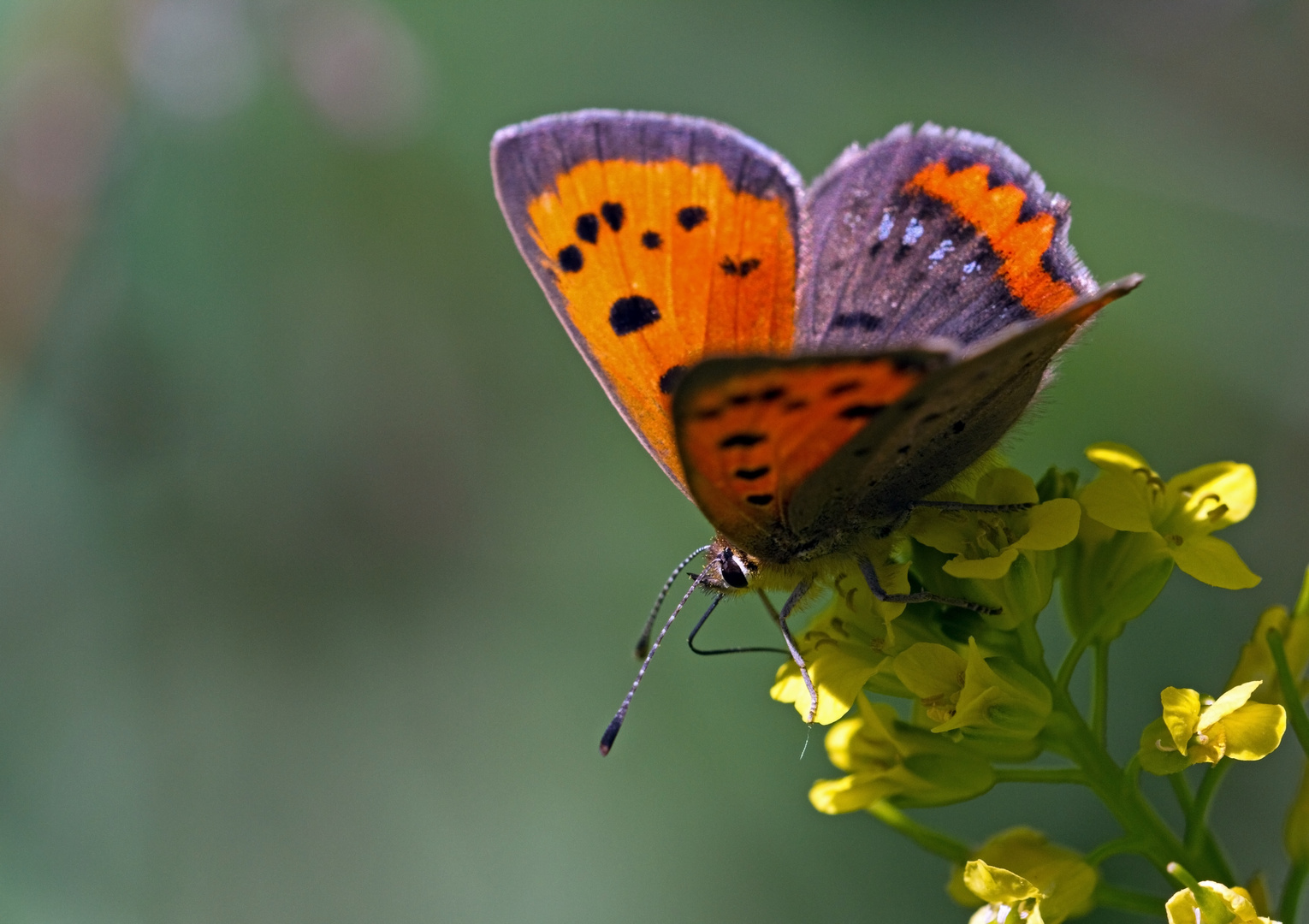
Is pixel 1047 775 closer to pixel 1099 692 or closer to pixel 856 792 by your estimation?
pixel 1099 692

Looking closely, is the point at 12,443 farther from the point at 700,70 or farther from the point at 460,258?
the point at 700,70

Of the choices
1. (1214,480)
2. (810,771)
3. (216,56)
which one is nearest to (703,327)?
(1214,480)

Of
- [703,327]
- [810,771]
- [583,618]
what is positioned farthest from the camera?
[583,618]

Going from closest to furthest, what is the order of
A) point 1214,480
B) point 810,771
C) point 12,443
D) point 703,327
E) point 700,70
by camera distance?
point 1214,480 → point 703,327 → point 810,771 → point 12,443 → point 700,70

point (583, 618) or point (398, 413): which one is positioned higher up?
point (398, 413)

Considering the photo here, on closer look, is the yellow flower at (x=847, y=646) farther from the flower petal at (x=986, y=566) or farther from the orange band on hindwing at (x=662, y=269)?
the orange band on hindwing at (x=662, y=269)

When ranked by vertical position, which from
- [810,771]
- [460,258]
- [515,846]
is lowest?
[515,846]

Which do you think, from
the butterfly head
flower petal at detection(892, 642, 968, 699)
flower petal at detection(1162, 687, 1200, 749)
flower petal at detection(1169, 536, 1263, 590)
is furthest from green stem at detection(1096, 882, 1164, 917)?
the butterfly head
